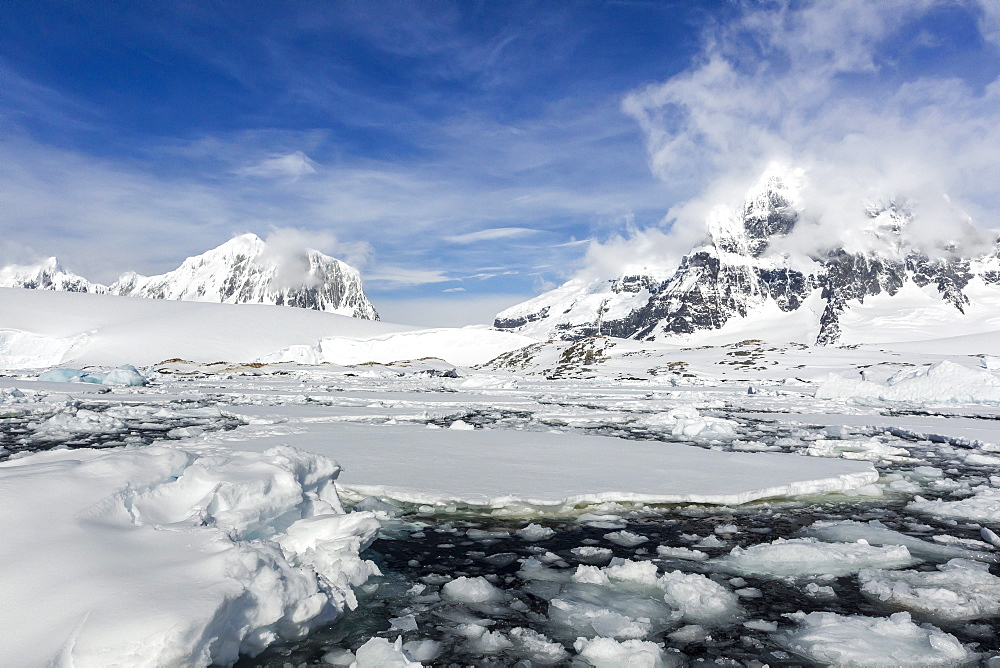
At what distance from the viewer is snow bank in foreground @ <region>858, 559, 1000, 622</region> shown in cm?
433

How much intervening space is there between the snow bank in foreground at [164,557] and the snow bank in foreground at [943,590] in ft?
14.5

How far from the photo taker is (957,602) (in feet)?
14.5

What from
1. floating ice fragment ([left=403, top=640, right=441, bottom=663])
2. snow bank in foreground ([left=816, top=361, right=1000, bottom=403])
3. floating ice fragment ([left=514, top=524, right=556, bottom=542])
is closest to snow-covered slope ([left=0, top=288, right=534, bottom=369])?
snow bank in foreground ([left=816, top=361, right=1000, bottom=403])

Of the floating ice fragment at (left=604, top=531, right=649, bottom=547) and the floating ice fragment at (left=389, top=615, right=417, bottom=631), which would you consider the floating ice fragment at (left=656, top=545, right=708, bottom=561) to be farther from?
the floating ice fragment at (left=389, top=615, right=417, bottom=631)

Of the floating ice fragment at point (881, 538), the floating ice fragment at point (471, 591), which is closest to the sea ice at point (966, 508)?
the floating ice fragment at point (881, 538)

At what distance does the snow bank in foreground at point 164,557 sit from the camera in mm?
2982

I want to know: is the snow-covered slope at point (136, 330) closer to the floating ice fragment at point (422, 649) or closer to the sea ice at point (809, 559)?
the floating ice fragment at point (422, 649)

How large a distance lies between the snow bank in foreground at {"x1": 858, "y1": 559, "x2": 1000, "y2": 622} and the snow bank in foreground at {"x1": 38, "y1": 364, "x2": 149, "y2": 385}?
39.2 metres

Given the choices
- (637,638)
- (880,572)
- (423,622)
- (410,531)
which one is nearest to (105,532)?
(423,622)

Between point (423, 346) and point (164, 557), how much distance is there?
9497 cm

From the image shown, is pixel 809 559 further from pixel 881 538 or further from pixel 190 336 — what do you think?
pixel 190 336

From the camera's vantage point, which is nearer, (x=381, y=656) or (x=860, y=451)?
(x=381, y=656)

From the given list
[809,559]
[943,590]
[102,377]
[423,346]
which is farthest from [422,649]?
[423,346]

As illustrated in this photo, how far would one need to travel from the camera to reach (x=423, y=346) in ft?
322
